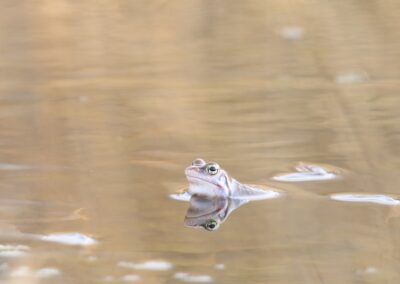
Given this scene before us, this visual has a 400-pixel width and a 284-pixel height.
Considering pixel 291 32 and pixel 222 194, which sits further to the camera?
pixel 291 32

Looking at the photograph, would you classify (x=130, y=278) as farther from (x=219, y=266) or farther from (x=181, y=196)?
(x=181, y=196)

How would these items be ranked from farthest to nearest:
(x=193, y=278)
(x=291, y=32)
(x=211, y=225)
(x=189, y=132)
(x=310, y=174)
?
1. (x=291, y=32)
2. (x=189, y=132)
3. (x=310, y=174)
4. (x=211, y=225)
5. (x=193, y=278)

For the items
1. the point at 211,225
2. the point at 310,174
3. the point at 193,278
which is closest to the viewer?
the point at 193,278

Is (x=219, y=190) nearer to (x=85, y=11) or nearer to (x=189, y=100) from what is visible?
(x=189, y=100)

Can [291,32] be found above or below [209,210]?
above

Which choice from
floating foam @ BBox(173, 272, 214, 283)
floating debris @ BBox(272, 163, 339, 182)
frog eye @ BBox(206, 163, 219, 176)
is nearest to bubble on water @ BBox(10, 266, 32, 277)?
floating foam @ BBox(173, 272, 214, 283)

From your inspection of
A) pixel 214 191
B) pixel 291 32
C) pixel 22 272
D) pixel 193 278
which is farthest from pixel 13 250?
pixel 291 32
